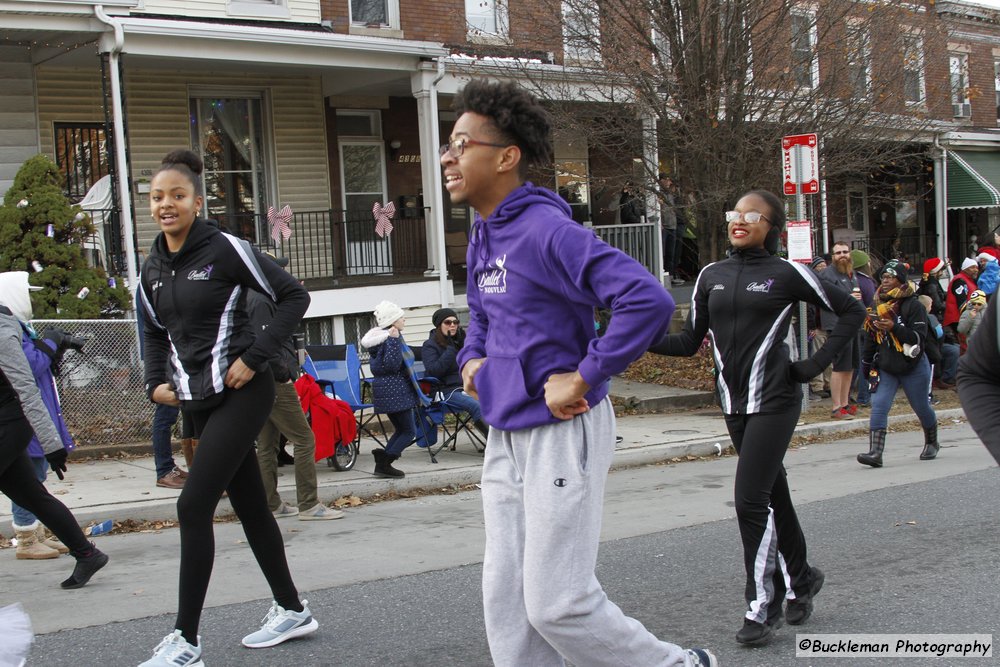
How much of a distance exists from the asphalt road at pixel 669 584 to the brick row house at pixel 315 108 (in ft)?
25.0

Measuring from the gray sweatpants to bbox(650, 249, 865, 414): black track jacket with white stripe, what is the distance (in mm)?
1611

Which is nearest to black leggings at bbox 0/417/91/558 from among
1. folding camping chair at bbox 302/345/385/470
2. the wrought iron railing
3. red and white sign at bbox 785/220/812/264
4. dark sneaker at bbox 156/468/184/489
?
dark sneaker at bbox 156/468/184/489

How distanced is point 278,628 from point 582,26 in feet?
39.3

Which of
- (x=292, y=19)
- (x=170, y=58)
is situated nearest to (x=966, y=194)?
(x=292, y=19)

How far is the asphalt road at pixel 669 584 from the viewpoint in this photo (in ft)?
16.2

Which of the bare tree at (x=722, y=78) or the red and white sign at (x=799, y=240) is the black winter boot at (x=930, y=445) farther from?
the bare tree at (x=722, y=78)

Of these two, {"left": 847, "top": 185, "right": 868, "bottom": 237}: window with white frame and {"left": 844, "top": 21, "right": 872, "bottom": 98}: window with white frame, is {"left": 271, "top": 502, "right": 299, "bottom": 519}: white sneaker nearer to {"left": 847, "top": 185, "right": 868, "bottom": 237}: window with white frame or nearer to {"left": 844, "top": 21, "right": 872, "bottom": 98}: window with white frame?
{"left": 844, "top": 21, "right": 872, "bottom": 98}: window with white frame

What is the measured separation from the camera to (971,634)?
489 centimetres

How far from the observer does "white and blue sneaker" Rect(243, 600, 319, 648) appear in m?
4.89

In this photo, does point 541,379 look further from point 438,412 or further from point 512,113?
point 438,412

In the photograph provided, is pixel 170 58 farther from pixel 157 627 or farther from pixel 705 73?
pixel 157 627

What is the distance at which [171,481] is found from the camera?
9086 millimetres

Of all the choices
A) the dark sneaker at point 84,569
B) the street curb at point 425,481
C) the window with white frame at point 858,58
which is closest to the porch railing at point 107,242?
the street curb at point 425,481

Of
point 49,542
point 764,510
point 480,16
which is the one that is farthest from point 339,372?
point 480,16
